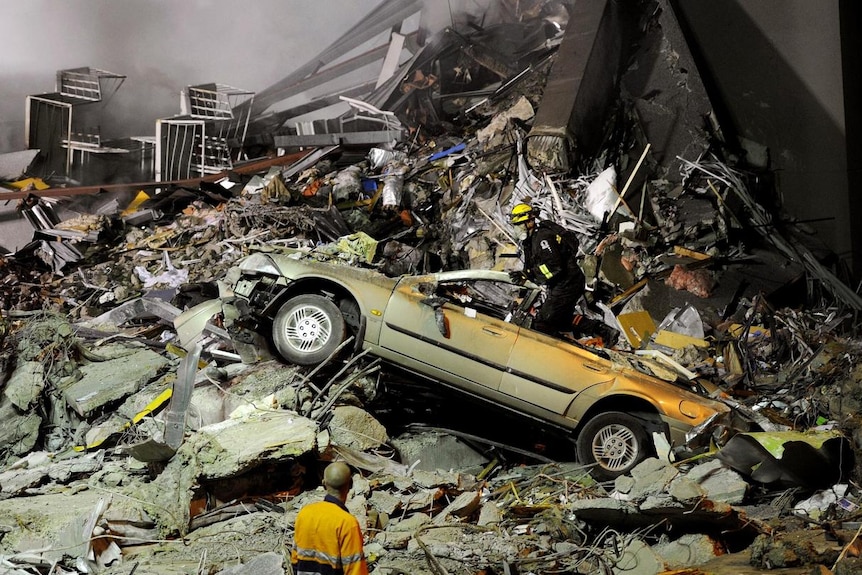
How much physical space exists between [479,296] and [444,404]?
53.7 inches

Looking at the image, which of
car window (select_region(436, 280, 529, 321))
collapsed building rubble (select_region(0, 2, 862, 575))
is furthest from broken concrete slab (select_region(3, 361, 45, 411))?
car window (select_region(436, 280, 529, 321))

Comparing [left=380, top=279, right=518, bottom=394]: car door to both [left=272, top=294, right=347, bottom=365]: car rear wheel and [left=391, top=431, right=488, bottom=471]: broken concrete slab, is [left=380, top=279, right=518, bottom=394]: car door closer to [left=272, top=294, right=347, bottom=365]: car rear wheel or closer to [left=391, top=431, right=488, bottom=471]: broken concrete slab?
[left=272, top=294, right=347, bottom=365]: car rear wheel

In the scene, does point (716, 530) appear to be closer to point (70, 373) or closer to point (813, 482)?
point (813, 482)

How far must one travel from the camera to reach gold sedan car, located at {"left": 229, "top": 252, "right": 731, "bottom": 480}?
6504 mm

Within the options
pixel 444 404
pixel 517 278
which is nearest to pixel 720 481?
pixel 517 278

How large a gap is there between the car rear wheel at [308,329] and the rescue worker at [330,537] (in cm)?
343

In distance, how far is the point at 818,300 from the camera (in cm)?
1016

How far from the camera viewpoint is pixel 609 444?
660 cm

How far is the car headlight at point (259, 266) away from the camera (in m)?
7.02

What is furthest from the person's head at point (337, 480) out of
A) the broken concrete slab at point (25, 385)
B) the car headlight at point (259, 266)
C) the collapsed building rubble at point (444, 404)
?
the broken concrete slab at point (25, 385)

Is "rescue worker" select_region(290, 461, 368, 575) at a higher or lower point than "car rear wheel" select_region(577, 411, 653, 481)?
higher

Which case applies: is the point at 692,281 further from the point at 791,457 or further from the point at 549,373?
the point at 791,457

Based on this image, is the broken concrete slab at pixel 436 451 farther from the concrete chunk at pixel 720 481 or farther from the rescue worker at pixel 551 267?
the concrete chunk at pixel 720 481

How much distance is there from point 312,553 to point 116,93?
50.8ft
